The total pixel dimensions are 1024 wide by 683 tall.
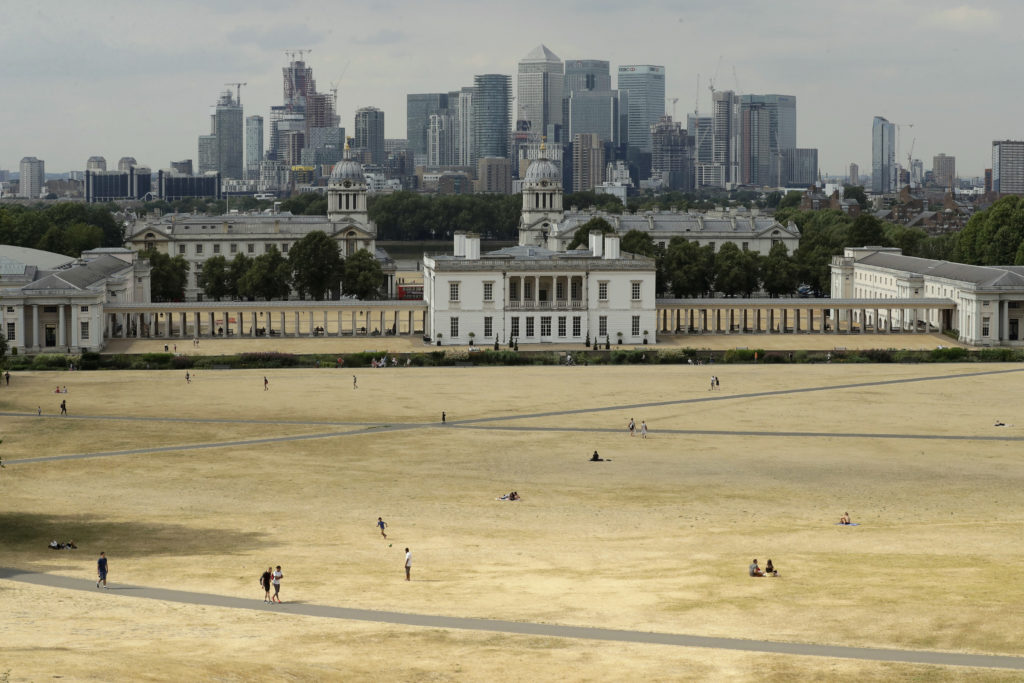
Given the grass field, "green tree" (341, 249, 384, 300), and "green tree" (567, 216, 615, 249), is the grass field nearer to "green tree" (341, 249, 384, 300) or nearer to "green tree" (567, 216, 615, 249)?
"green tree" (341, 249, 384, 300)

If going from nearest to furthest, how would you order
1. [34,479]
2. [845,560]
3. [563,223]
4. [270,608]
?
1. [270,608]
2. [845,560]
3. [34,479]
4. [563,223]

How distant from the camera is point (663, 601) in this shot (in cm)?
4228

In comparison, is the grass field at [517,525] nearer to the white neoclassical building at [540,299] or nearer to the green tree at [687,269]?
the white neoclassical building at [540,299]

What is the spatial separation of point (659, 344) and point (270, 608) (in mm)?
73752

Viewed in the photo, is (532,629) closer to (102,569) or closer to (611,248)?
(102,569)

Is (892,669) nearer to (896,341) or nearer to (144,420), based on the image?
(144,420)

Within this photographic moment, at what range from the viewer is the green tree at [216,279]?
13788 cm

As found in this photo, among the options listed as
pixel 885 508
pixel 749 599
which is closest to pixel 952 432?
pixel 885 508

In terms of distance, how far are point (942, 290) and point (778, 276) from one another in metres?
18.4

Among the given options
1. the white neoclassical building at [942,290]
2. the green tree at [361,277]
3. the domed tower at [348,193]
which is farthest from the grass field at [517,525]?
the domed tower at [348,193]

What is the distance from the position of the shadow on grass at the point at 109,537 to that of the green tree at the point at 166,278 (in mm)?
86682

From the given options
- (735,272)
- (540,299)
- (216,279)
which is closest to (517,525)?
(540,299)

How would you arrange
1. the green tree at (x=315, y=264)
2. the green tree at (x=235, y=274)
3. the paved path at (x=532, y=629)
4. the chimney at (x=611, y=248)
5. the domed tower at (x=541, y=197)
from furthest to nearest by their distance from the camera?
the domed tower at (x=541, y=197) → the green tree at (x=235, y=274) → the green tree at (x=315, y=264) → the chimney at (x=611, y=248) → the paved path at (x=532, y=629)

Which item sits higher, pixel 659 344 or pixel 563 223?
pixel 563 223
